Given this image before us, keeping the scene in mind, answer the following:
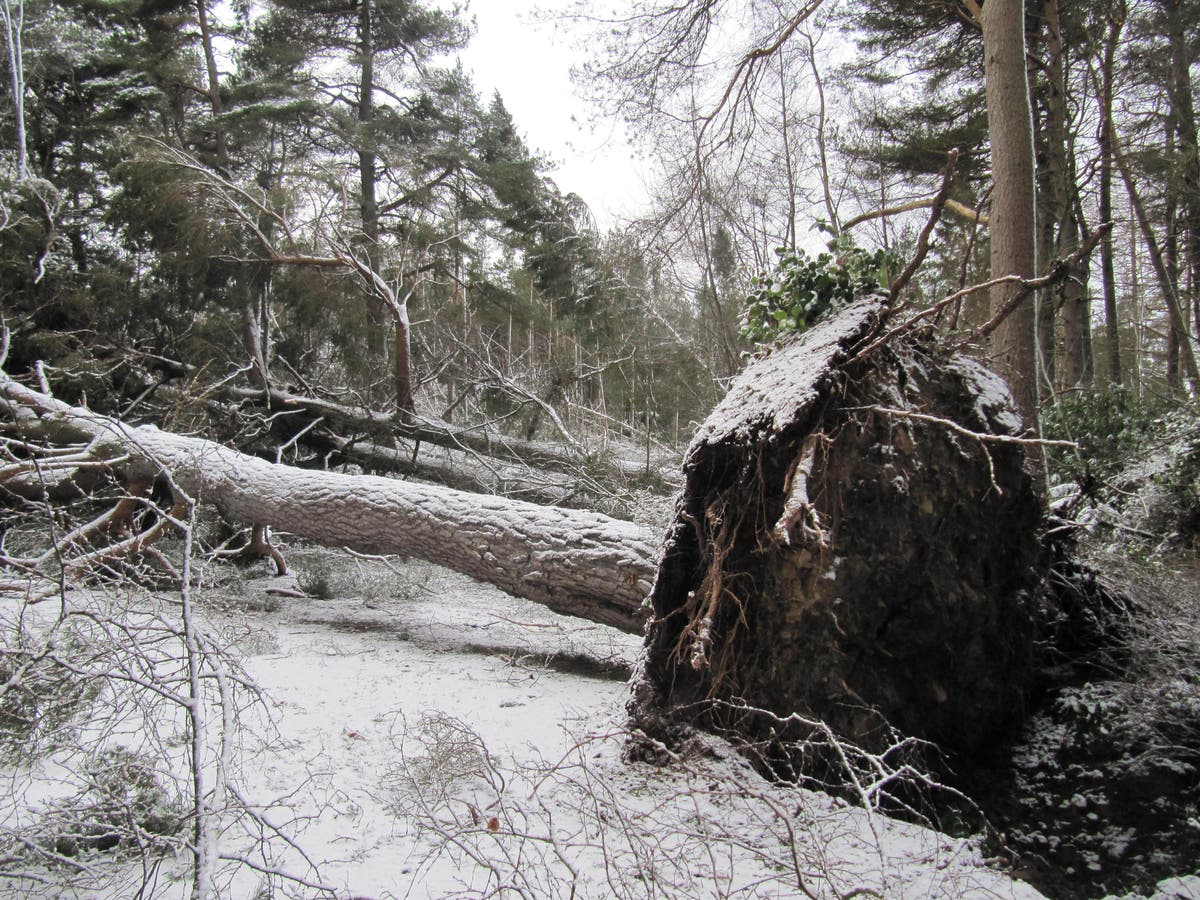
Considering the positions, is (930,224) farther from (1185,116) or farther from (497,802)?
(1185,116)

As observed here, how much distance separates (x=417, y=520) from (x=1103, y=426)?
5913 mm

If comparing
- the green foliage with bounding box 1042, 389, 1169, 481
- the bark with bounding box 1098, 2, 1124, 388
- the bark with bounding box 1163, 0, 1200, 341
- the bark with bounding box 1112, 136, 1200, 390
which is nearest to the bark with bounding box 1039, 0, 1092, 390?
the bark with bounding box 1098, 2, 1124, 388

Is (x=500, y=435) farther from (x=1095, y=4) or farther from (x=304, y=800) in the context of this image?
(x=1095, y=4)

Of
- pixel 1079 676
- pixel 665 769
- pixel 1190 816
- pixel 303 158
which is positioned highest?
Result: pixel 303 158

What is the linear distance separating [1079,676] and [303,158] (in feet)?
35.4

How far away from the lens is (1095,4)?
7438 mm

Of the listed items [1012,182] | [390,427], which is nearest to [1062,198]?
[1012,182]

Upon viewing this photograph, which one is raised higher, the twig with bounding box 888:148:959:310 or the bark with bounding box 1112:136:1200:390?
the bark with bounding box 1112:136:1200:390

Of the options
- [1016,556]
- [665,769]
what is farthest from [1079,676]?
[665,769]

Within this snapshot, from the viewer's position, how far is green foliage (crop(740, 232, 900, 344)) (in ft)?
10.3

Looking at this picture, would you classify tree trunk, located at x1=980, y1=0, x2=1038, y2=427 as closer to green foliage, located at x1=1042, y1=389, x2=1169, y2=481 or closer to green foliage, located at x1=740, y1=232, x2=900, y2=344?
green foliage, located at x1=740, y1=232, x2=900, y2=344

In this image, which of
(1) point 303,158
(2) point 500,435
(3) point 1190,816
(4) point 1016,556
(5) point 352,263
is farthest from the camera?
(1) point 303,158

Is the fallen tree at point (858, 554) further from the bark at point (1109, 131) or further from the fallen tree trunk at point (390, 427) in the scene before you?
the bark at point (1109, 131)

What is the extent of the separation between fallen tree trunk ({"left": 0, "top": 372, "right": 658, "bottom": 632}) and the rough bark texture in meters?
1.10
